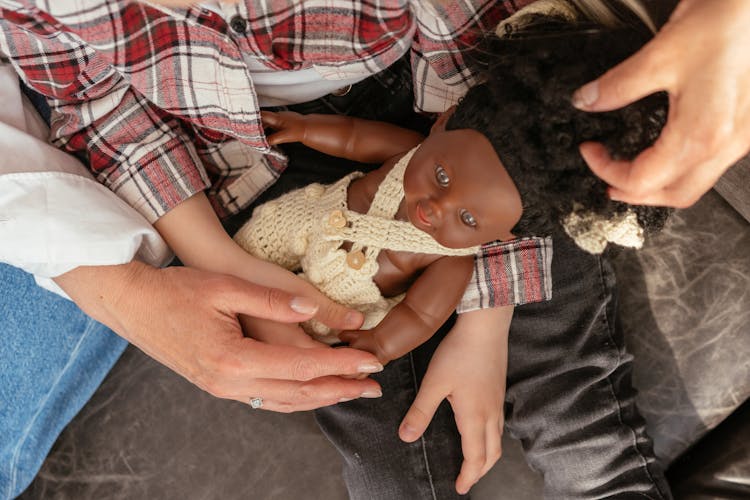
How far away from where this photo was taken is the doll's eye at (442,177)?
0.68 metres

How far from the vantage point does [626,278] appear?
1.03 meters

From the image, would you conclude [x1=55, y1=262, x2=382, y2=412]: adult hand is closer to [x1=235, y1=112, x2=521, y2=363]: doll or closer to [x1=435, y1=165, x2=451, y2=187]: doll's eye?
[x1=235, y1=112, x2=521, y2=363]: doll

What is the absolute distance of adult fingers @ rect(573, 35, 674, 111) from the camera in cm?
46

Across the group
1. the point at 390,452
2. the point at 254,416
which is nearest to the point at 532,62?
the point at 390,452

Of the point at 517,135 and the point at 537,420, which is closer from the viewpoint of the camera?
the point at 517,135

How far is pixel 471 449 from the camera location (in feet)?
2.96

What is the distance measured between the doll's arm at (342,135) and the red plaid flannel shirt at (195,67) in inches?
1.8

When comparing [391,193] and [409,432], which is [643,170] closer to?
[391,193]

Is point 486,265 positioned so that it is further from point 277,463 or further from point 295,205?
point 277,463

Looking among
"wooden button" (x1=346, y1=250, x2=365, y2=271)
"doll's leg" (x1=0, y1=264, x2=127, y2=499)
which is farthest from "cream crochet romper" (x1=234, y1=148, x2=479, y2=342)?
"doll's leg" (x1=0, y1=264, x2=127, y2=499)

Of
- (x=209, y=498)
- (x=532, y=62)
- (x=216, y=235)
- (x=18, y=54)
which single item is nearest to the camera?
(x=532, y=62)

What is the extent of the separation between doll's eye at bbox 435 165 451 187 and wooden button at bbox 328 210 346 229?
0.15m

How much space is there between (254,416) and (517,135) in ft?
2.15

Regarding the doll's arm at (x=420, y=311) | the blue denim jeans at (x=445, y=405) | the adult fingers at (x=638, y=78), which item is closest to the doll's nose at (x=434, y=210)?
the doll's arm at (x=420, y=311)
